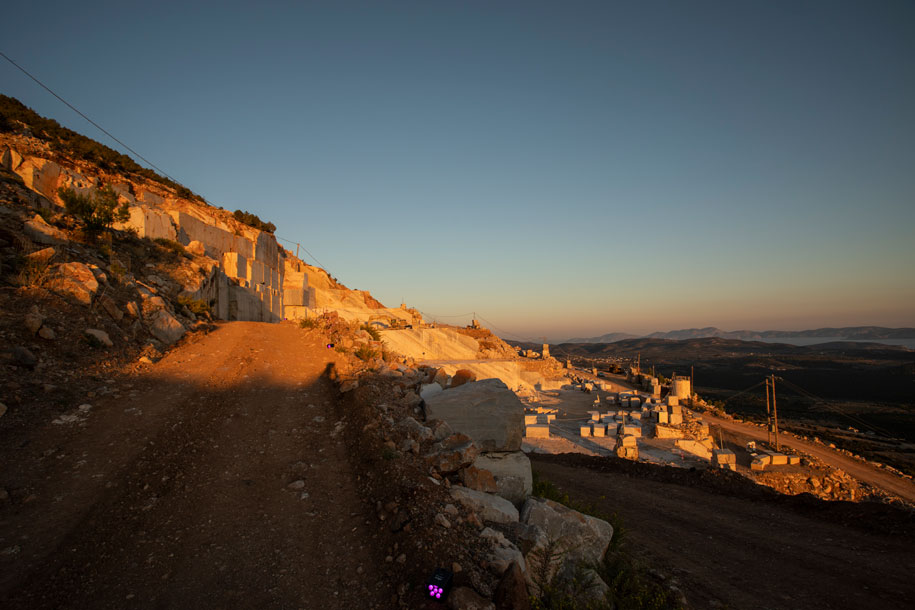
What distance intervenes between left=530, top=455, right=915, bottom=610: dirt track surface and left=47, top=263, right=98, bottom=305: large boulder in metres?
11.9

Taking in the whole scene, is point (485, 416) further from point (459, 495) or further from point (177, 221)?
point (177, 221)

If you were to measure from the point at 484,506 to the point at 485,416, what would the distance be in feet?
6.91

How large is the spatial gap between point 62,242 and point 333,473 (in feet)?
36.5

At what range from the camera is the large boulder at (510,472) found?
6174mm

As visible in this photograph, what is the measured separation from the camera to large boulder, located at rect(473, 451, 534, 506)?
20.3 ft

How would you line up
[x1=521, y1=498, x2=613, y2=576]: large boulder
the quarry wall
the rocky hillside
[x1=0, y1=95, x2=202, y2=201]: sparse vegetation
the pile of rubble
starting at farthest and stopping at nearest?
[x1=0, y1=95, x2=202, y2=201]: sparse vegetation, the quarry wall, the rocky hillside, [x1=521, y1=498, x2=613, y2=576]: large boulder, the pile of rubble

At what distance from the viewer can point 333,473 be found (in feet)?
17.1

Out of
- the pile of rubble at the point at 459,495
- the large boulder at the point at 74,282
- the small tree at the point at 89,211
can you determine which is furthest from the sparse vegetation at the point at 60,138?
the pile of rubble at the point at 459,495

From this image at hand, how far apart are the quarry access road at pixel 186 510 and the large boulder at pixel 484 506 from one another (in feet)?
3.83

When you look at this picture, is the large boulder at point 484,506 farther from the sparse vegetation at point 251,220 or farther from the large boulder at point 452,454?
the sparse vegetation at point 251,220

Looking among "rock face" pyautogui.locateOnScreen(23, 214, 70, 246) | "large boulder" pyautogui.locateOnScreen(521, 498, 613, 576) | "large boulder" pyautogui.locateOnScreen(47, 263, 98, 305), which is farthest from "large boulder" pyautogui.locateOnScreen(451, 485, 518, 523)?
"rock face" pyautogui.locateOnScreen(23, 214, 70, 246)

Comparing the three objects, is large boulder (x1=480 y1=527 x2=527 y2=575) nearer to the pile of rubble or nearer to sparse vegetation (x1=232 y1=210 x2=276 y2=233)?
the pile of rubble

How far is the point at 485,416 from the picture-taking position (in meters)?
6.87

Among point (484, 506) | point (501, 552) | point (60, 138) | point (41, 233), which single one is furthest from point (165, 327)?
point (60, 138)
